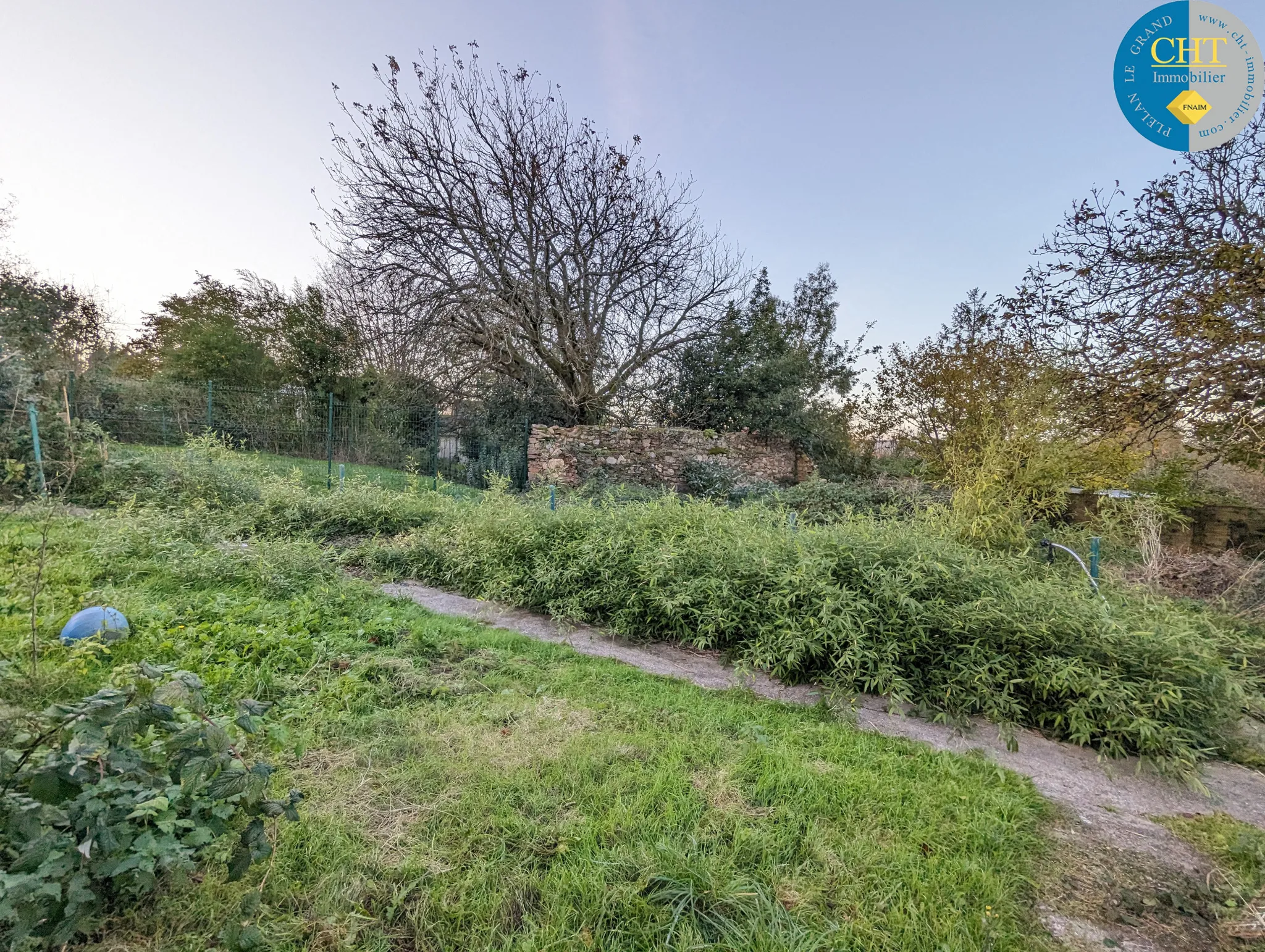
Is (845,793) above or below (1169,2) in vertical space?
below

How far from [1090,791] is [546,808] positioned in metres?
2.11

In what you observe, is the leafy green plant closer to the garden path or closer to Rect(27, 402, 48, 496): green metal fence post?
the garden path

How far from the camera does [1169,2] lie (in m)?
3.93

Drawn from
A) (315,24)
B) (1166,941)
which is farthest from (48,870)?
(315,24)

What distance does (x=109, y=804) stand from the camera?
3.52ft

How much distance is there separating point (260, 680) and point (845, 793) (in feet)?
8.30

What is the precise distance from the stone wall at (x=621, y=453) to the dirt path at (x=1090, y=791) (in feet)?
20.6

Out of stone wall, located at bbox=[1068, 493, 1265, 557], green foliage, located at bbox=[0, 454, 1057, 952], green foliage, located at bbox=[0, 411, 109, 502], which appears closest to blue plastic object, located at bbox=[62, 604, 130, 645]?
green foliage, located at bbox=[0, 454, 1057, 952]

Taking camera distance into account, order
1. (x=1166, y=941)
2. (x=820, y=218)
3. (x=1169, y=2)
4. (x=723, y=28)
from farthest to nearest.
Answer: (x=820, y=218) < (x=723, y=28) < (x=1169, y=2) < (x=1166, y=941)

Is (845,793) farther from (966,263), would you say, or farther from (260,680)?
(966,263)

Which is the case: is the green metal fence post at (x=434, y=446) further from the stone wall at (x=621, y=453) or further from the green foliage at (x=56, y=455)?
the green foliage at (x=56, y=455)

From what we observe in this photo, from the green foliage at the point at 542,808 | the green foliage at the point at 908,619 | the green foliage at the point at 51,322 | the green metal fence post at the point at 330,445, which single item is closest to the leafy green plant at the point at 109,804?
the green foliage at the point at 542,808

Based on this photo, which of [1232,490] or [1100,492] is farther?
[1232,490]

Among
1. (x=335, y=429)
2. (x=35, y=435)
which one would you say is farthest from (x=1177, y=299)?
(x=35, y=435)
